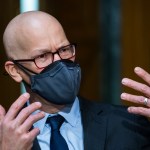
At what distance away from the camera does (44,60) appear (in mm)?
4152

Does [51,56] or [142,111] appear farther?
[51,56]

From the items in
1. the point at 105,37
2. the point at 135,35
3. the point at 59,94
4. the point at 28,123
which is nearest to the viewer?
the point at 28,123

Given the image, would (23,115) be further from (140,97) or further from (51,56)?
(140,97)

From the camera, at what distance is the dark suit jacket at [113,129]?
4.12 meters

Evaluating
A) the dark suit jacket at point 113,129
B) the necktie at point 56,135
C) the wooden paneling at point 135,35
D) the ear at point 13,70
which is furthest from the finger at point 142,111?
the wooden paneling at point 135,35

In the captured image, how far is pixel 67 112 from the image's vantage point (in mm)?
4227

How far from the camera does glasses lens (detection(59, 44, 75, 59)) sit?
4172mm

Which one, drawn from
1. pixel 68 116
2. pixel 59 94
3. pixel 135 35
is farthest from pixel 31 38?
pixel 135 35

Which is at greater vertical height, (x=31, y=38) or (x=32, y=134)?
(x=31, y=38)

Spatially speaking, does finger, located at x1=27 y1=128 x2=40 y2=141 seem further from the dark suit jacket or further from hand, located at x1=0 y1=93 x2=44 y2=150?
the dark suit jacket

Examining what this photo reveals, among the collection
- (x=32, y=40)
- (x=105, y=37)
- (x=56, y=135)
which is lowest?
(x=105, y=37)

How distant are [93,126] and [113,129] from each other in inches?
4.4

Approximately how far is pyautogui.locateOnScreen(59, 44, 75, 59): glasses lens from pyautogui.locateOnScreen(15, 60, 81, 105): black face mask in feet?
0.14

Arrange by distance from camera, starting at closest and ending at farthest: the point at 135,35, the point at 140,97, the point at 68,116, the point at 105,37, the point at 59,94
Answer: the point at 140,97
the point at 59,94
the point at 68,116
the point at 135,35
the point at 105,37
